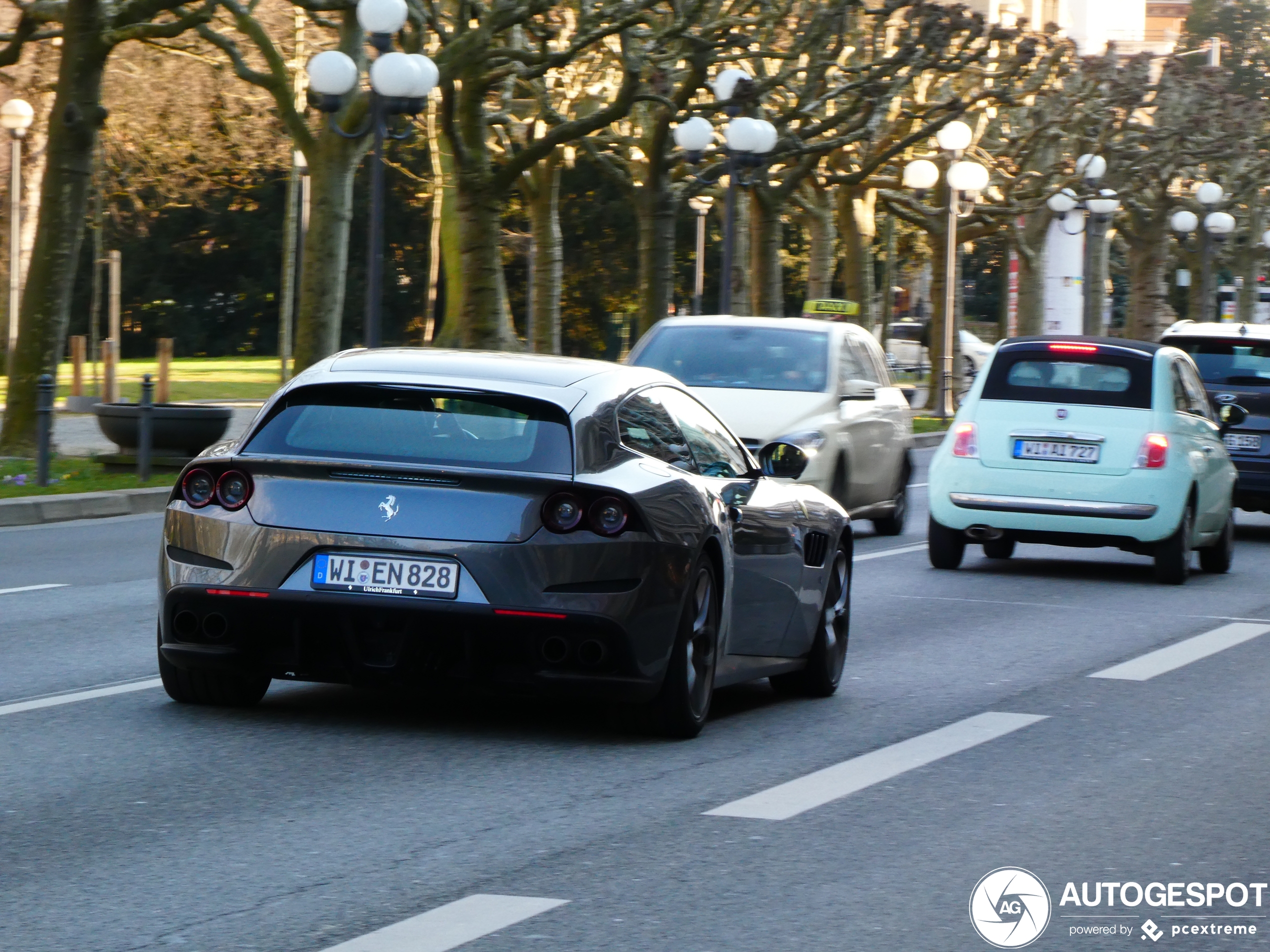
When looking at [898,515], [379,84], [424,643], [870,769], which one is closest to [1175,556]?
[898,515]

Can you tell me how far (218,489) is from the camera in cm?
749

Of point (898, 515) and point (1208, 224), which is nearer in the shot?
point (898, 515)

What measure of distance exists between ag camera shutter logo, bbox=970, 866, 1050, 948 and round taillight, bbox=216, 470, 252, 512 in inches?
116

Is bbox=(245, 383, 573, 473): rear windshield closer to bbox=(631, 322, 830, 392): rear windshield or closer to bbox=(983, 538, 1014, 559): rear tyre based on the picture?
bbox=(631, 322, 830, 392): rear windshield

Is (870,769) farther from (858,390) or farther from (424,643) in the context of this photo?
(858,390)

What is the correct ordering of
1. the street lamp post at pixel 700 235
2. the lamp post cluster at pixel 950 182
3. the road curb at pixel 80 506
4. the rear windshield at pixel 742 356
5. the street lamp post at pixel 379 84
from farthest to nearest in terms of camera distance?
the street lamp post at pixel 700 235 < the lamp post cluster at pixel 950 182 < the street lamp post at pixel 379 84 < the road curb at pixel 80 506 < the rear windshield at pixel 742 356

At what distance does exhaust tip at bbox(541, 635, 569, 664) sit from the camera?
23.7 feet

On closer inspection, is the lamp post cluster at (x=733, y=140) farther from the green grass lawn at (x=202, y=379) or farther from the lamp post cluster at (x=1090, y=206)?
the lamp post cluster at (x=1090, y=206)

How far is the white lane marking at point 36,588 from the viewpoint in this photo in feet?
40.6

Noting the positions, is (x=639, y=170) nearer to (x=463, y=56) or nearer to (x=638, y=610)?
(x=463, y=56)

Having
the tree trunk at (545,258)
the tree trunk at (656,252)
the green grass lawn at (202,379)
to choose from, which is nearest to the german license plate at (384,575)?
the green grass lawn at (202,379)

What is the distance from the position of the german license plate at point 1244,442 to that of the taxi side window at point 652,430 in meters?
11.2

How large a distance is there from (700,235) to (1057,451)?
5205cm

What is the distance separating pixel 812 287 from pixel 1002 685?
106 ft
